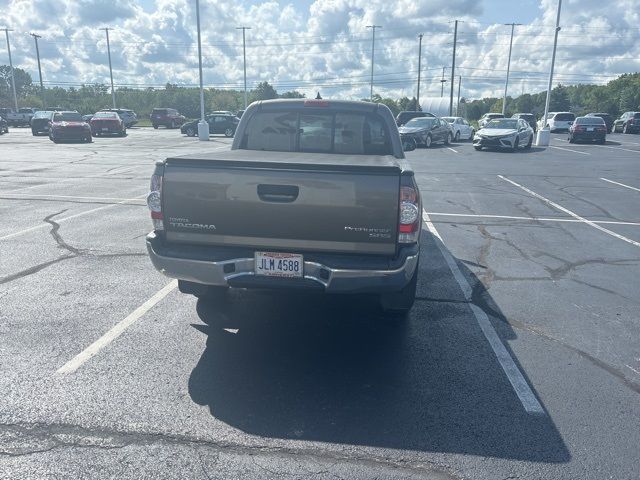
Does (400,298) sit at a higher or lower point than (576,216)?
higher

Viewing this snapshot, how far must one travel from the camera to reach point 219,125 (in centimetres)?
3684

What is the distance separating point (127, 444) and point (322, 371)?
1487 millimetres

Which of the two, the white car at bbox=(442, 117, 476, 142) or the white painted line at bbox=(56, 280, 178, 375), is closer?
the white painted line at bbox=(56, 280, 178, 375)

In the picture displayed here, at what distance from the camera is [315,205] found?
387 cm

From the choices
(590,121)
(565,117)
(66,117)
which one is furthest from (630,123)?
(66,117)

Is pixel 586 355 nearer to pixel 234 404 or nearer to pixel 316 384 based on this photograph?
pixel 316 384

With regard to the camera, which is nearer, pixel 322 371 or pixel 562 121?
pixel 322 371

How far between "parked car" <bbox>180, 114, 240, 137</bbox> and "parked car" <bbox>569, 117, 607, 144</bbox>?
2131cm

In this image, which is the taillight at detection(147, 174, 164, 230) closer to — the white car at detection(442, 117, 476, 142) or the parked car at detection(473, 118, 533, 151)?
the parked car at detection(473, 118, 533, 151)

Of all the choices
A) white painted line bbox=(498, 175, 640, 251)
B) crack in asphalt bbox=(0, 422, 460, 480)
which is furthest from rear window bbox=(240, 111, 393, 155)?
white painted line bbox=(498, 175, 640, 251)

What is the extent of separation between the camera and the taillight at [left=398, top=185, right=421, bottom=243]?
386 centimetres

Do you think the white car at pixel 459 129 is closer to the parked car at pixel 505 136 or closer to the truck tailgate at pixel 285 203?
the parked car at pixel 505 136

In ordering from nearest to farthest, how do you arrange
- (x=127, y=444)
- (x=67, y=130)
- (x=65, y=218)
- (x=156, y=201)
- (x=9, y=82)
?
(x=127, y=444)
(x=156, y=201)
(x=65, y=218)
(x=67, y=130)
(x=9, y=82)

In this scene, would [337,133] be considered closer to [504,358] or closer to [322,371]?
[322,371]
